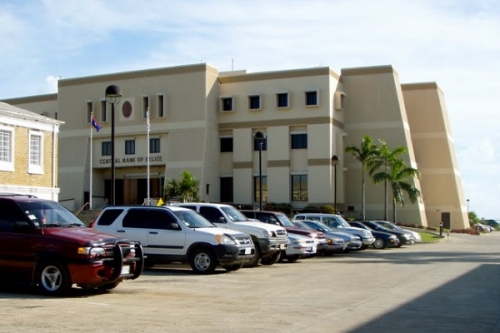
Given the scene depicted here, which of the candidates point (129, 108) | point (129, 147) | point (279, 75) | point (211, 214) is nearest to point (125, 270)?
point (211, 214)

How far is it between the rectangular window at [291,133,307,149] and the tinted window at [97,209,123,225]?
1555 inches

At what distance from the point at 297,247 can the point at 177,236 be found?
636cm

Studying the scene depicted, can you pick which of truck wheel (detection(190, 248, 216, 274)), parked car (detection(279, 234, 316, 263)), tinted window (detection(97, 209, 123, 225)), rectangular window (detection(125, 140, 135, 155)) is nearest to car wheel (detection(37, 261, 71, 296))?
truck wheel (detection(190, 248, 216, 274))

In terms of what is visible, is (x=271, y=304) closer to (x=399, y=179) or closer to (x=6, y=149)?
(x=6, y=149)

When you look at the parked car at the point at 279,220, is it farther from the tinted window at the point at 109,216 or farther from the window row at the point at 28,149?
the window row at the point at 28,149

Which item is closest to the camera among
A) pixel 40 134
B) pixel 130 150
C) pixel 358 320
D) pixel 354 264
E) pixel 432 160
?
pixel 358 320

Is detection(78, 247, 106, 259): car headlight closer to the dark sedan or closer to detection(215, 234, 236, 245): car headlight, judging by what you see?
detection(215, 234, 236, 245): car headlight

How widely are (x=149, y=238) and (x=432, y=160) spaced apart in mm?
52472

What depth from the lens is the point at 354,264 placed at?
2531 centimetres

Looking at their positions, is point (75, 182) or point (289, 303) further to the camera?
point (75, 182)

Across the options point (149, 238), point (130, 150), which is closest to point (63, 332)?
point (149, 238)

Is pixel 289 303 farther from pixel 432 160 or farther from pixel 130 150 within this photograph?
pixel 432 160

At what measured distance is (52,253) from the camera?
13945 mm

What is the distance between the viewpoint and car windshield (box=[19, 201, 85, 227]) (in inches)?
575
